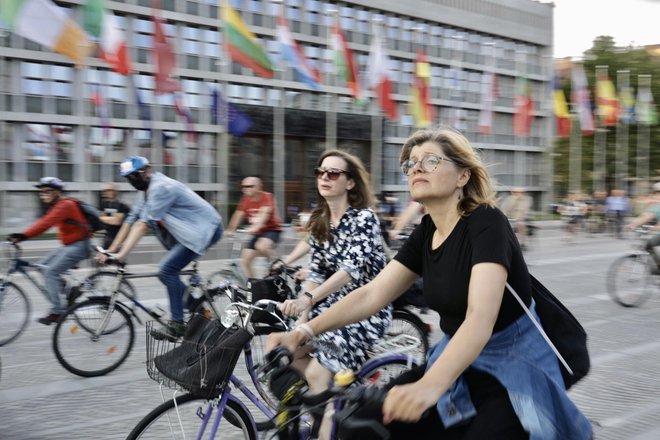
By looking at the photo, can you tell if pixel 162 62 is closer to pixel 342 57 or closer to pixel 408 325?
pixel 342 57

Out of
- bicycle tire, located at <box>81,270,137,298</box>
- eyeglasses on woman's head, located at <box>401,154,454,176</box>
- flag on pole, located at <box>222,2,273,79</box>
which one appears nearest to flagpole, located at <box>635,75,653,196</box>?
flag on pole, located at <box>222,2,273,79</box>

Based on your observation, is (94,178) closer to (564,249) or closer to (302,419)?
(564,249)

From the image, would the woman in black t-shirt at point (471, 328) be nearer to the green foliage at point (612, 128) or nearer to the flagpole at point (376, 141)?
the flagpole at point (376, 141)

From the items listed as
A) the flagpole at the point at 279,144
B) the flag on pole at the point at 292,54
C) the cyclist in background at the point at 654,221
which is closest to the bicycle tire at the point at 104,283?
the cyclist in background at the point at 654,221

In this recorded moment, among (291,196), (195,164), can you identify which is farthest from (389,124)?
(195,164)

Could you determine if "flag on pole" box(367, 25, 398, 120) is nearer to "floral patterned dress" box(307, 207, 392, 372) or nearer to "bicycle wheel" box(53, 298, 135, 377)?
"bicycle wheel" box(53, 298, 135, 377)

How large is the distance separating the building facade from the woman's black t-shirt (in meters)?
23.2

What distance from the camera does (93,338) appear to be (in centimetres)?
603

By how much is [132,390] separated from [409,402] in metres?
3.96

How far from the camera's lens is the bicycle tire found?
6414 millimetres

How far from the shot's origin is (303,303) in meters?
3.43

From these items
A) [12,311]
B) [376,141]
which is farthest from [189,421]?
[376,141]

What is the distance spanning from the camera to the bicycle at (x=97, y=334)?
588 cm

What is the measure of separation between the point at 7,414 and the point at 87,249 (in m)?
2.93
